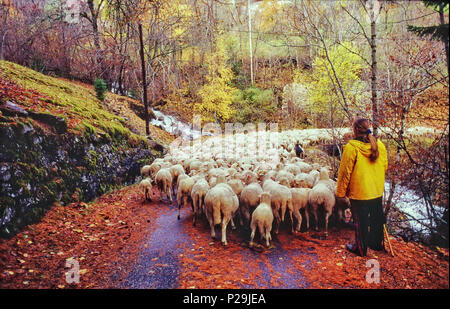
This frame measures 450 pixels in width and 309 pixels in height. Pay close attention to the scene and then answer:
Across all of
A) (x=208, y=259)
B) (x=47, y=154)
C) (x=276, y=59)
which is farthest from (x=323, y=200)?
(x=276, y=59)

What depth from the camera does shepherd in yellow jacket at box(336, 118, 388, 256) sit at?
13.8ft

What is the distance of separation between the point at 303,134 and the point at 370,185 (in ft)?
54.7

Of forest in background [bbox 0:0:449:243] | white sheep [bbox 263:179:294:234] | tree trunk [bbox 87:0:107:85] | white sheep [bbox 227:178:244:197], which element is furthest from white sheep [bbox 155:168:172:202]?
tree trunk [bbox 87:0:107:85]

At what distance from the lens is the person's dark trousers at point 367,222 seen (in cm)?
434

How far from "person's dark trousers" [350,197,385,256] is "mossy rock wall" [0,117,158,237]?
6.22 meters

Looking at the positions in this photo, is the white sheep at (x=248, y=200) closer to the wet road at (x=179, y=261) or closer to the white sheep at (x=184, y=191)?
the wet road at (x=179, y=261)

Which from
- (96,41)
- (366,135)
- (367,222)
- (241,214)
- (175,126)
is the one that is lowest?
(241,214)

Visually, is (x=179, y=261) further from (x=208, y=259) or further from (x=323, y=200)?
(x=323, y=200)

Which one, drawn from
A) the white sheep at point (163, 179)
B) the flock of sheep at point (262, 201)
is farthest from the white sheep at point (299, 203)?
the white sheep at point (163, 179)

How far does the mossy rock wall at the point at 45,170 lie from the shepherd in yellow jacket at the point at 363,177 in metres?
6.09

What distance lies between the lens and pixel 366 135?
424cm

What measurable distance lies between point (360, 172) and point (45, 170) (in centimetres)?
696
